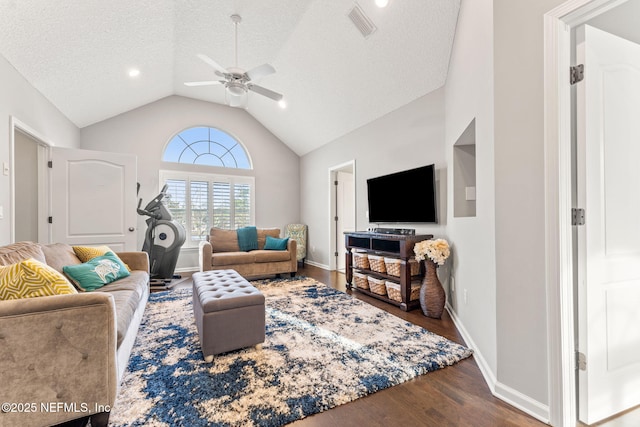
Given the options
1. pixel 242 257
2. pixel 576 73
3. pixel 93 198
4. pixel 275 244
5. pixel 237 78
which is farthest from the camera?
pixel 275 244

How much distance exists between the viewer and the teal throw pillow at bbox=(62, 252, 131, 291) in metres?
2.24

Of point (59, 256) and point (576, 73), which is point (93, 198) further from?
point (576, 73)

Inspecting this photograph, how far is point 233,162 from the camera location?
19.7ft

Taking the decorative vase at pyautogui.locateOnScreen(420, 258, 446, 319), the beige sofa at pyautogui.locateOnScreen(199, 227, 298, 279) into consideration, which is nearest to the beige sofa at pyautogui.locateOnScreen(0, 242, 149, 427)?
the decorative vase at pyautogui.locateOnScreen(420, 258, 446, 319)

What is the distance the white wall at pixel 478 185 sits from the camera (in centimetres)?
167

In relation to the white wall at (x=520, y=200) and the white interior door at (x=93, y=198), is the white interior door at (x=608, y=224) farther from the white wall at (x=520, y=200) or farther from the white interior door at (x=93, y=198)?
the white interior door at (x=93, y=198)

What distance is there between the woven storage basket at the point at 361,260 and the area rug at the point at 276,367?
33.4 inches

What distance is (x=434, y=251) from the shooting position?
2.78 meters

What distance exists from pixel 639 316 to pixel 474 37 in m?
2.03

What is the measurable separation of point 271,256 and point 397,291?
7.51 feet

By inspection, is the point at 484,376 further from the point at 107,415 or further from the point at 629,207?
the point at 107,415

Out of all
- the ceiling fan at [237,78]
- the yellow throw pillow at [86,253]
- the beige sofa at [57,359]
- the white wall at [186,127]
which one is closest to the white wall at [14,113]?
the yellow throw pillow at [86,253]

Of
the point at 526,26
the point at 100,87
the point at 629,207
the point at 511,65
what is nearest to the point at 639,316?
the point at 629,207

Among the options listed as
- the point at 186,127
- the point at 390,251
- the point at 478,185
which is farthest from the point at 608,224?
the point at 186,127
